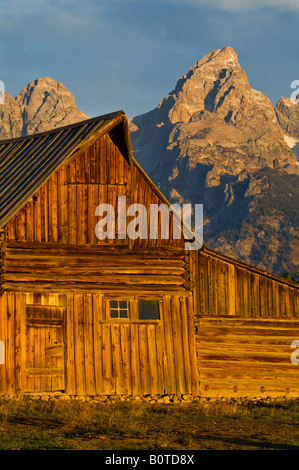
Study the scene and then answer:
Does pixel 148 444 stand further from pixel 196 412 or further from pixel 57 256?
Answer: pixel 57 256

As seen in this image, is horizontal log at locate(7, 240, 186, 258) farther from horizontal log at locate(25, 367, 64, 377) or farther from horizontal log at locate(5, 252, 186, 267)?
horizontal log at locate(25, 367, 64, 377)

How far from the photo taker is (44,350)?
23.8m

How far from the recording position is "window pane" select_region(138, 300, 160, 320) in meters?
25.2

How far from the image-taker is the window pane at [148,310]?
25.2 metres

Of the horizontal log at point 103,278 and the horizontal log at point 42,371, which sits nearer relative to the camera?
the horizontal log at point 42,371

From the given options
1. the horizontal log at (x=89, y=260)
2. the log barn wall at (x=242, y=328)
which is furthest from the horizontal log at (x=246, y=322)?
the horizontal log at (x=89, y=260)

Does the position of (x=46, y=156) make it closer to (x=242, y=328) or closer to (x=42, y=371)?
(x=42, y=371)

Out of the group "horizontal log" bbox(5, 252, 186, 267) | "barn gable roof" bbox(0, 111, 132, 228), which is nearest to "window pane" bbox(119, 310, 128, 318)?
"horizontal log" bbox(5, 252, 186, 267)

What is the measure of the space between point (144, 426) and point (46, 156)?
11.1m

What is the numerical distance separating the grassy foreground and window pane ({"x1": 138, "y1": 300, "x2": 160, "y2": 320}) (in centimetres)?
303

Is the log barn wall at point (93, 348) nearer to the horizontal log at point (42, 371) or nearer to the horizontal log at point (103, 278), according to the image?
the horizontal log at point (42, 371)

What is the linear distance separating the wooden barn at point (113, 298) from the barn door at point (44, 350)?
3 centimetres
